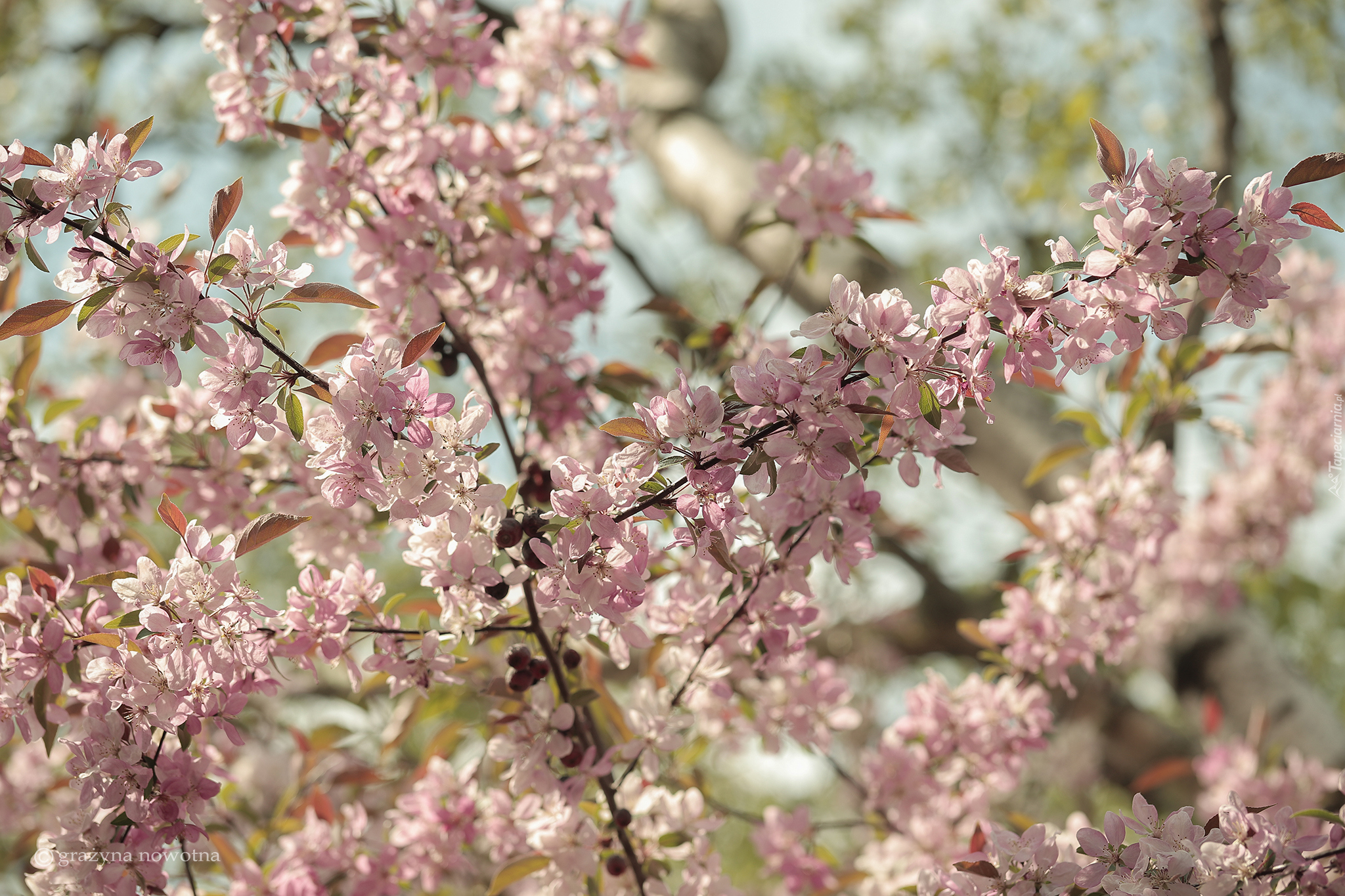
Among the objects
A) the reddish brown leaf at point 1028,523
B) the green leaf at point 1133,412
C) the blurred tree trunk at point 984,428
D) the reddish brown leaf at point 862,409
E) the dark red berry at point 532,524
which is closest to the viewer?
the reddish brown leaf at point 862,409

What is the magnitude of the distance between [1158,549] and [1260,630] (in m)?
2.13

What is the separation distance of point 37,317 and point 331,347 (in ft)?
1.73

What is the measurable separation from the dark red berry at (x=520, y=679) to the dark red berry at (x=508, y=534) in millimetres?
236

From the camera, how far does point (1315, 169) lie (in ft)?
3.05

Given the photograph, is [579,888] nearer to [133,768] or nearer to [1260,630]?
[133,768]

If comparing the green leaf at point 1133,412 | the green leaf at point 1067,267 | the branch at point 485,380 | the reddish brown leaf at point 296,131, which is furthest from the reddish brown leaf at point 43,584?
the green leaf at point 1133,412

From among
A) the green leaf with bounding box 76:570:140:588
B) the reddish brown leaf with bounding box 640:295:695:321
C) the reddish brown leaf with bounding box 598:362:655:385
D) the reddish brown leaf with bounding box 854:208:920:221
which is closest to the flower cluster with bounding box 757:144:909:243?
the reddish brown leaf with bounding box 854:208:920:221

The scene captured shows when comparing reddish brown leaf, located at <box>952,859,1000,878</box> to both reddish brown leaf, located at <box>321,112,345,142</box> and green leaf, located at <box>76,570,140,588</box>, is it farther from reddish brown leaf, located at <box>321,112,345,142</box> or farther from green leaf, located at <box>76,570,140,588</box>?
reddish brown leaf, located at <box>321,112,345,142</box>

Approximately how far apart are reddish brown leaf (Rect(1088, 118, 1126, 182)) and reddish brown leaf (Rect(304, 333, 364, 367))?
3.60 feet

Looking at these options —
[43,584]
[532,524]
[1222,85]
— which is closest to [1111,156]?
[532,524]

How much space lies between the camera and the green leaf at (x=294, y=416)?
0.95m

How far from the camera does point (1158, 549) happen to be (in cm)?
168

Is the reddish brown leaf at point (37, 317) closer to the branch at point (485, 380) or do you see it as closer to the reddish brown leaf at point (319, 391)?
the reddish brown leaf at point (319, 391)

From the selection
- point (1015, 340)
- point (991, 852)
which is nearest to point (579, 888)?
point (991, 852)
